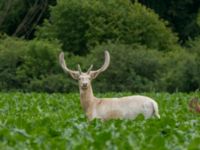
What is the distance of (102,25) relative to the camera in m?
62.7

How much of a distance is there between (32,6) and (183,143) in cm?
6244

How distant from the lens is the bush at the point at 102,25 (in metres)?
62.8

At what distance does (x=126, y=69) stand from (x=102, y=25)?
888cm

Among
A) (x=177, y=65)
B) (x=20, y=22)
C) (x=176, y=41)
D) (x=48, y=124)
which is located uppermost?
(x=48, y=124)

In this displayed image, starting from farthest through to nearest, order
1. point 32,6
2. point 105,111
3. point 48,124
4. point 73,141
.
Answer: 1. point 32,6
2. point 105,111
3. point 48,124
4. point 73,141

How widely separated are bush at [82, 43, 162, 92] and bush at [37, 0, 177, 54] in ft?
20.4

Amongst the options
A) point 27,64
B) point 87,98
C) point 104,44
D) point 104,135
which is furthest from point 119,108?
point 104,44

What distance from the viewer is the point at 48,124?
14984 millimetres

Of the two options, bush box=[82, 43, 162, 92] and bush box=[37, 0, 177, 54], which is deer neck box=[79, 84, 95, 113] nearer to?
bush box=[82, 43, 162, 92]

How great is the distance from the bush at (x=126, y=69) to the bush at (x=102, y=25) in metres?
6.21

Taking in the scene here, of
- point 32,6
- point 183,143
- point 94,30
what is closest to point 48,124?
point 183,143

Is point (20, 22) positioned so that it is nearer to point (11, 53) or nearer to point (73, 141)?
point (11, 53)

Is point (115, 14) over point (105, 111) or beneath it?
beneath

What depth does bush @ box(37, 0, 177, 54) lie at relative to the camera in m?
62.8
